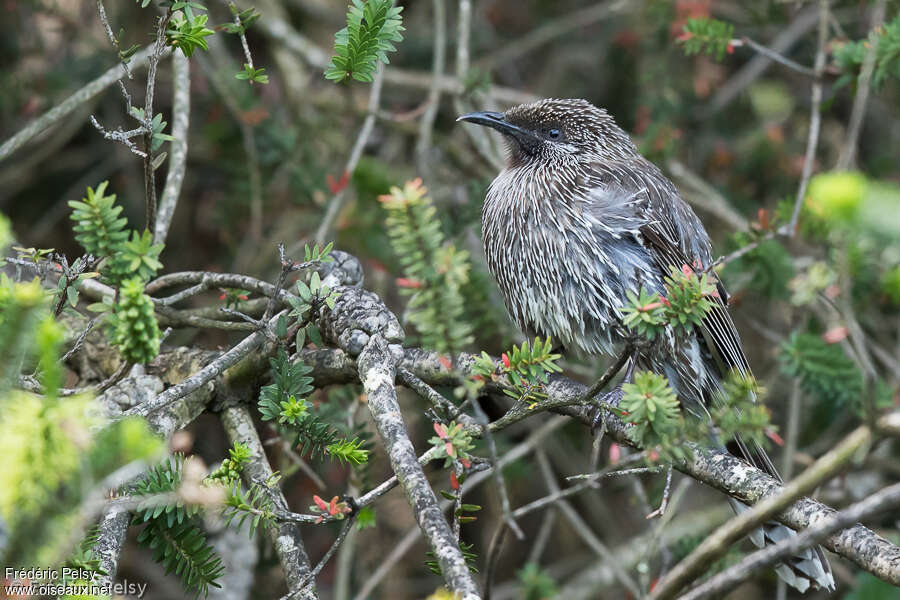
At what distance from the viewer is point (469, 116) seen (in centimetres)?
399

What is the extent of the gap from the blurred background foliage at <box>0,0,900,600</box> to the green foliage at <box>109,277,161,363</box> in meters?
1.89

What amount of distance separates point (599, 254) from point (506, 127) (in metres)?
0.93

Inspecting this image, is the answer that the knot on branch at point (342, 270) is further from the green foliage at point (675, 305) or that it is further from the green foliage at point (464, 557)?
the green foliage at point (675, 305)

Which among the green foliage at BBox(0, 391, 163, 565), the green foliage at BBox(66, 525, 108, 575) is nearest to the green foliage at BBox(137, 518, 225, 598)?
the green foliage at BBox(66, 525, 108, 575)

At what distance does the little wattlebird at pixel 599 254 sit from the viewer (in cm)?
356

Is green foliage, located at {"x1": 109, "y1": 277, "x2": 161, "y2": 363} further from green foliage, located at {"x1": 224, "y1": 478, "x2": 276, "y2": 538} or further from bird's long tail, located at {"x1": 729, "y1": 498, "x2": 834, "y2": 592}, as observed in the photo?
bird's long tail, located at {"x1": 729, "y1": 498, "x2": 834, "y2": 592}

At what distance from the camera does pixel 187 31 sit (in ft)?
7.18

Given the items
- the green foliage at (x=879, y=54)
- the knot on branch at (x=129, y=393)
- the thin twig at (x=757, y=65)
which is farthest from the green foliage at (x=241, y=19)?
the thin twig at (x=757, y=65)

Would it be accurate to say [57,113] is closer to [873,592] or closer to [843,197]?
[843,197]

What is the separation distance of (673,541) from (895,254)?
2.88m

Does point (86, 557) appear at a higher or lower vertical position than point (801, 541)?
higher

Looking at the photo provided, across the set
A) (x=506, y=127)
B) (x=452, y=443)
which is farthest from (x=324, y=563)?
(x=506, y=127)

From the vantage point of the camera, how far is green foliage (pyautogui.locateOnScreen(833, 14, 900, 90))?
3.33m

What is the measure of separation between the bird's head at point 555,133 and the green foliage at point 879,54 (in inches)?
38.7
